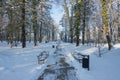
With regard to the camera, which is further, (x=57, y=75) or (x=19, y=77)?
(x=57, y=75)

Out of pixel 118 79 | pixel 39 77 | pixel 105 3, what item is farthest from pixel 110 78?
pixel 105 3

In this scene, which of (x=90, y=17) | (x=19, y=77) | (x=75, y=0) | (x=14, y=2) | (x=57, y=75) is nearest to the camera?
(x=19, y=77)

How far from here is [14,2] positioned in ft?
85.5

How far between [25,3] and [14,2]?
6547mm

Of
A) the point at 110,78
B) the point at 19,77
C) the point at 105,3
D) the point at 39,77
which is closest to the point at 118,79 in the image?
the point at 110,78

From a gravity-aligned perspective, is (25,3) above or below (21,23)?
above

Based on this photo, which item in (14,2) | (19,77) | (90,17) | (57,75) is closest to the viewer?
(19,77)

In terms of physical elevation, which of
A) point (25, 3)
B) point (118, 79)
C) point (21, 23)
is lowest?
point (118, 79)

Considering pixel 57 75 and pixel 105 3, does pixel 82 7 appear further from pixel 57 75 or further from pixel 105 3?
pixel 57 75

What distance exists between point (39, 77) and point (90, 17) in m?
45.3

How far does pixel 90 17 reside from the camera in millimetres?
56438

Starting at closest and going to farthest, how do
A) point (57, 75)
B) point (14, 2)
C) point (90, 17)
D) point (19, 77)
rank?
point (19, 77) → point (57, 75) → point (14, 2) → point (90, 17)

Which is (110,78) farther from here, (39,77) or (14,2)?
(14,2)

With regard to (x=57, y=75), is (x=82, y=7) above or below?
above
